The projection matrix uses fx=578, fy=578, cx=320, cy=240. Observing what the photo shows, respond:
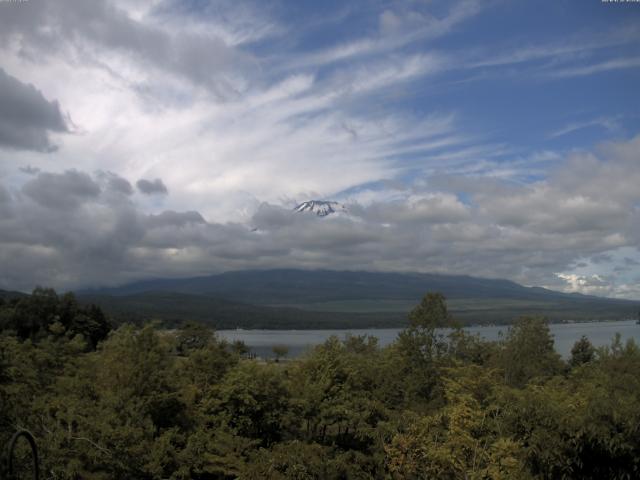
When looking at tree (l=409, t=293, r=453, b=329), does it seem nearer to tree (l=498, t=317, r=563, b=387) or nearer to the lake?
tree (l=498, t=317, r=563, b=387)

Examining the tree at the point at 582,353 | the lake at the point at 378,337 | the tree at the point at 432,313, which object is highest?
the tree at the point at 432,313

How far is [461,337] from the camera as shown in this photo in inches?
1006

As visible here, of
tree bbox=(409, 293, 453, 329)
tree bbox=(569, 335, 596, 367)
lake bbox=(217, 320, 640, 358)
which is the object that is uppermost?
tree bbox=(409, 293, 453, 329)

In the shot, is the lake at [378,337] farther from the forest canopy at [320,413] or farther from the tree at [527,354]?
the forest canopy at [320,413]

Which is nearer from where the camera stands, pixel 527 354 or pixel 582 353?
pixel 527 354

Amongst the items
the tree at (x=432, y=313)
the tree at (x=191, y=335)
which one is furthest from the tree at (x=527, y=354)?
the tree at (x=191, y=335)

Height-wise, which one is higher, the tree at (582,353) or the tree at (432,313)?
the tree at (432,313)

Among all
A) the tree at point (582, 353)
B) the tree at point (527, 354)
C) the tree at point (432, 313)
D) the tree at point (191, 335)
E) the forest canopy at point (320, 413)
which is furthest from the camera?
the tree at point (582, 353)

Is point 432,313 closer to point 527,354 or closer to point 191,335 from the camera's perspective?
point 527,354

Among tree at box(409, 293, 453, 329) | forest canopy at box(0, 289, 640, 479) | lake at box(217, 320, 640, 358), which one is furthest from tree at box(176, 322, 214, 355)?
tree at box(409, 293, 453, 329)

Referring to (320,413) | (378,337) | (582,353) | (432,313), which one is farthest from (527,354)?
(378,337)

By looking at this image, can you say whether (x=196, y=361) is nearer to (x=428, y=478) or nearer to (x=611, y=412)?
(x=428, y=478)

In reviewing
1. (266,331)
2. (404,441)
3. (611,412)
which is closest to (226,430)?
(404,441)

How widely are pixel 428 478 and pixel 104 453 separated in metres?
9.14
